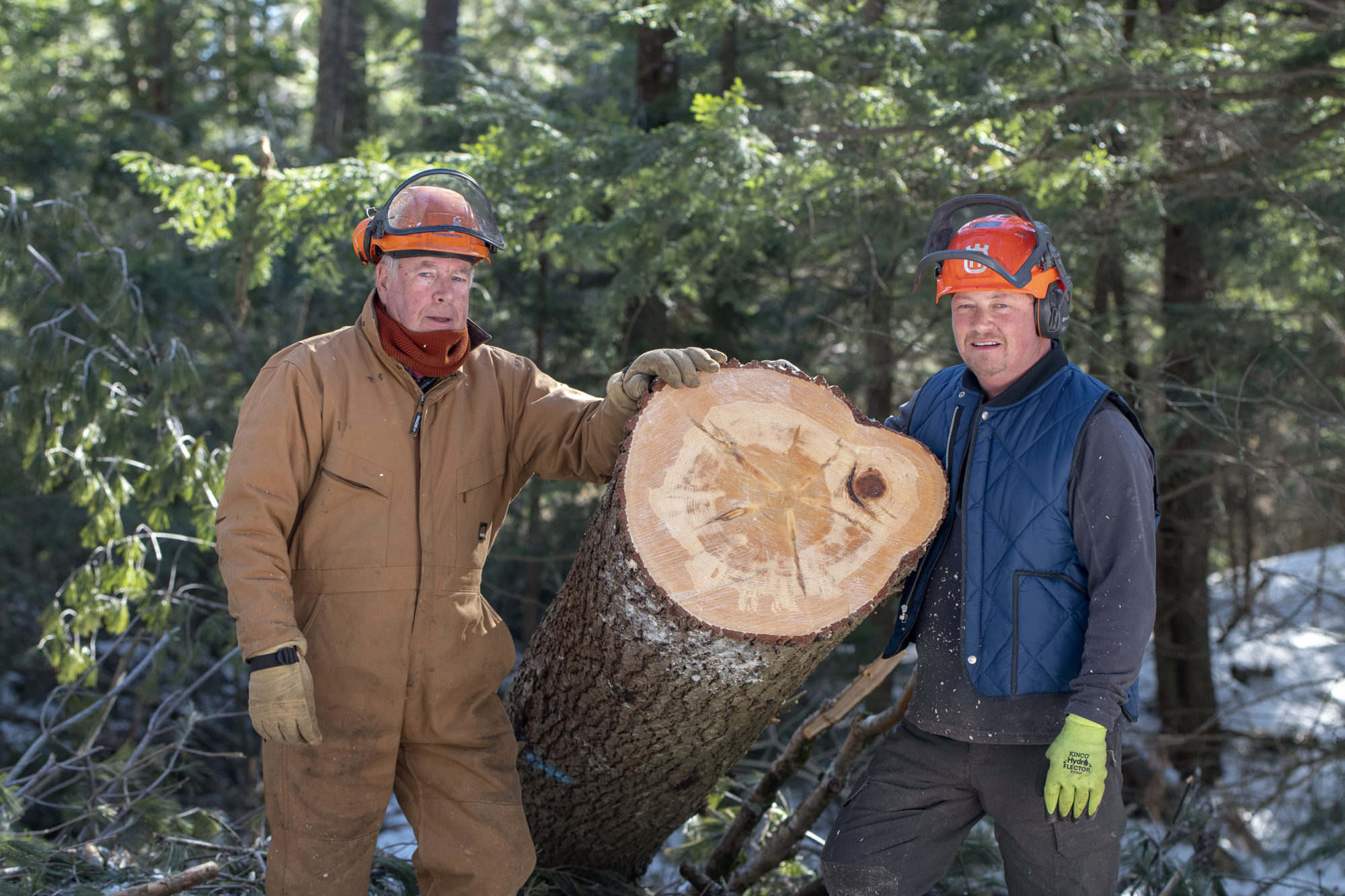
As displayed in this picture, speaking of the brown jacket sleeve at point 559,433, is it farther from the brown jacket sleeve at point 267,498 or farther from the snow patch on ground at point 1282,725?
the snow patch on ground at point 1282,725

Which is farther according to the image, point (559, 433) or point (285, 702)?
point (559, 433)

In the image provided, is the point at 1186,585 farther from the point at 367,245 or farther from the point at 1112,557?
the point at 367,245

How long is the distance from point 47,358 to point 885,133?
12.8 ft

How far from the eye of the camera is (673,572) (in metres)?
2.42

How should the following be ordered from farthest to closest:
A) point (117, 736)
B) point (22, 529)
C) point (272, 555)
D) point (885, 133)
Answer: point (22, 529) → point (117, 736) → point (885, 133) → point (272, 555)

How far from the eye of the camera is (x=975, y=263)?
268 centimetres

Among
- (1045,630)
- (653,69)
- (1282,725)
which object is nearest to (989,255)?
(1045,630)

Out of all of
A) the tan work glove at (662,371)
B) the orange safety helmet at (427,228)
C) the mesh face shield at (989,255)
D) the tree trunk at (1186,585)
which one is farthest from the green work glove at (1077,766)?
the tree trunk at (1186,585)

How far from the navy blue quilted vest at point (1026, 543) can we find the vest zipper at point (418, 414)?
1.47m

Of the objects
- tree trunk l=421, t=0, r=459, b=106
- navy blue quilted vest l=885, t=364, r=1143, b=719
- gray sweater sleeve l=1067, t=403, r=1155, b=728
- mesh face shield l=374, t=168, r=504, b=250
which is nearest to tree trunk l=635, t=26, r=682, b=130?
tree trunk l=421, t=0, r=459, b=106

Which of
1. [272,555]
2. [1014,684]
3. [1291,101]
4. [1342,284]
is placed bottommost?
[1014,684]

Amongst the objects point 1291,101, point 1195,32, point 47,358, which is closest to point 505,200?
point 47,358

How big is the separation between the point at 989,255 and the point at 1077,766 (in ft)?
4.26

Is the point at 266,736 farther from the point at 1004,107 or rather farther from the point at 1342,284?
the point at 1342,284
